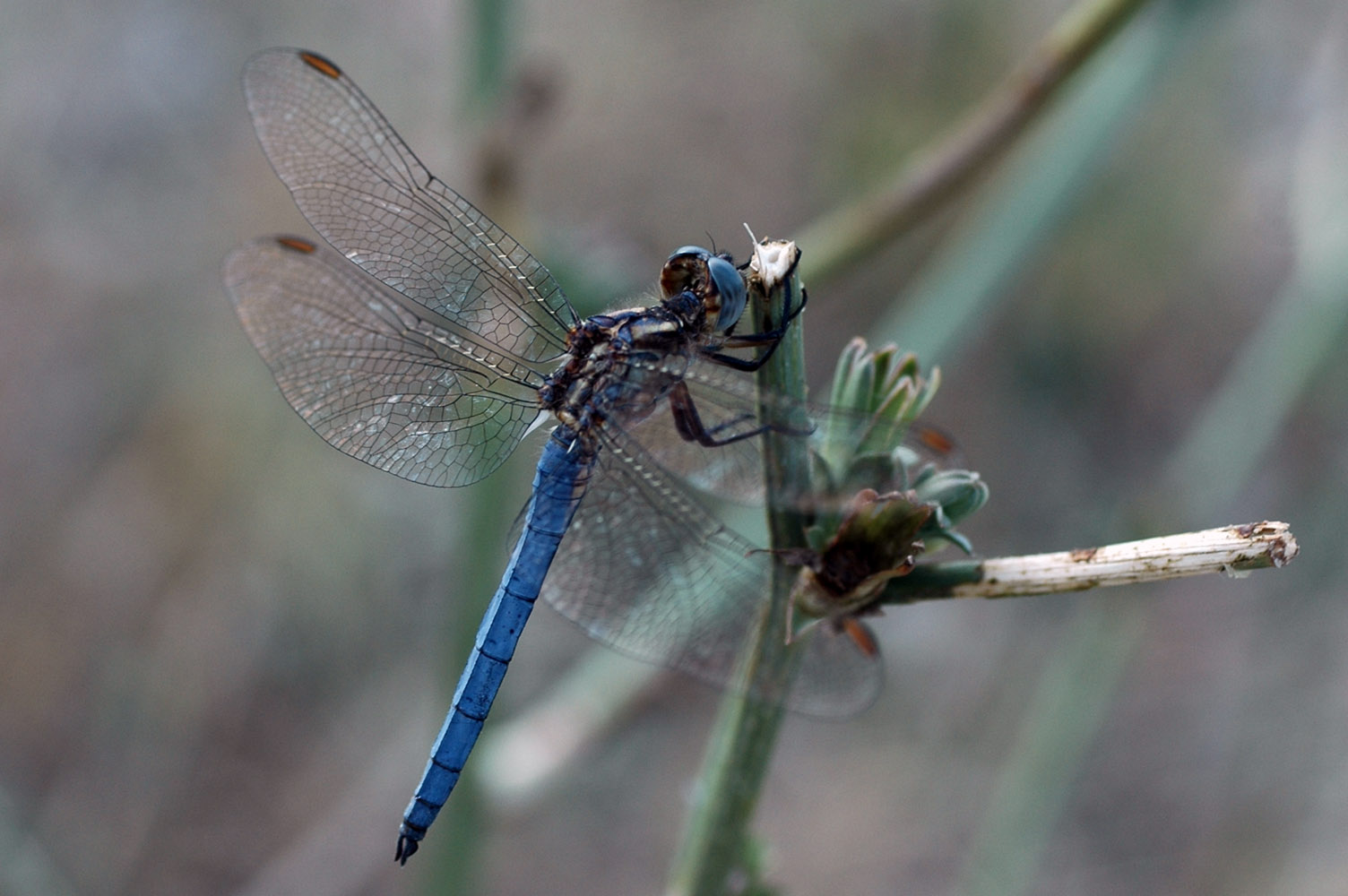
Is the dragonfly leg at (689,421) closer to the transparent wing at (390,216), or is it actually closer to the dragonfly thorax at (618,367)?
the dragonfly thorax at (618,367)

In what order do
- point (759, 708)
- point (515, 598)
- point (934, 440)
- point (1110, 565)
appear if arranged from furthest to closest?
point (515, 598) → point (934, 440) → point (759, 708) → point (1110, 565)

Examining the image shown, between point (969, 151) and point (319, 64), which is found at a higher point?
point (969, 151)

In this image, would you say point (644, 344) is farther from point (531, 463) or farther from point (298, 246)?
point (531, 463)

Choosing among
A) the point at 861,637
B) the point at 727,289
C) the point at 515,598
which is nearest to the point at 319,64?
the point at 727,289

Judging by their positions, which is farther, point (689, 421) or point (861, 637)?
point (689, 421)

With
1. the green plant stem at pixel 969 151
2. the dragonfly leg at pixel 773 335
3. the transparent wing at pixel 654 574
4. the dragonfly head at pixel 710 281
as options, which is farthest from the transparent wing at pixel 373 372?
the green plant stem at pixel 969 151

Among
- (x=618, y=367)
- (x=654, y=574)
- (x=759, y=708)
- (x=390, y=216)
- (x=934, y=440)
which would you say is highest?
(x=390, y=216)

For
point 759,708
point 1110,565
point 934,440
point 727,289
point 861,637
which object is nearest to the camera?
point 1110,565

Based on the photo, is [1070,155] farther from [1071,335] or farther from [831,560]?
[1071,335]
